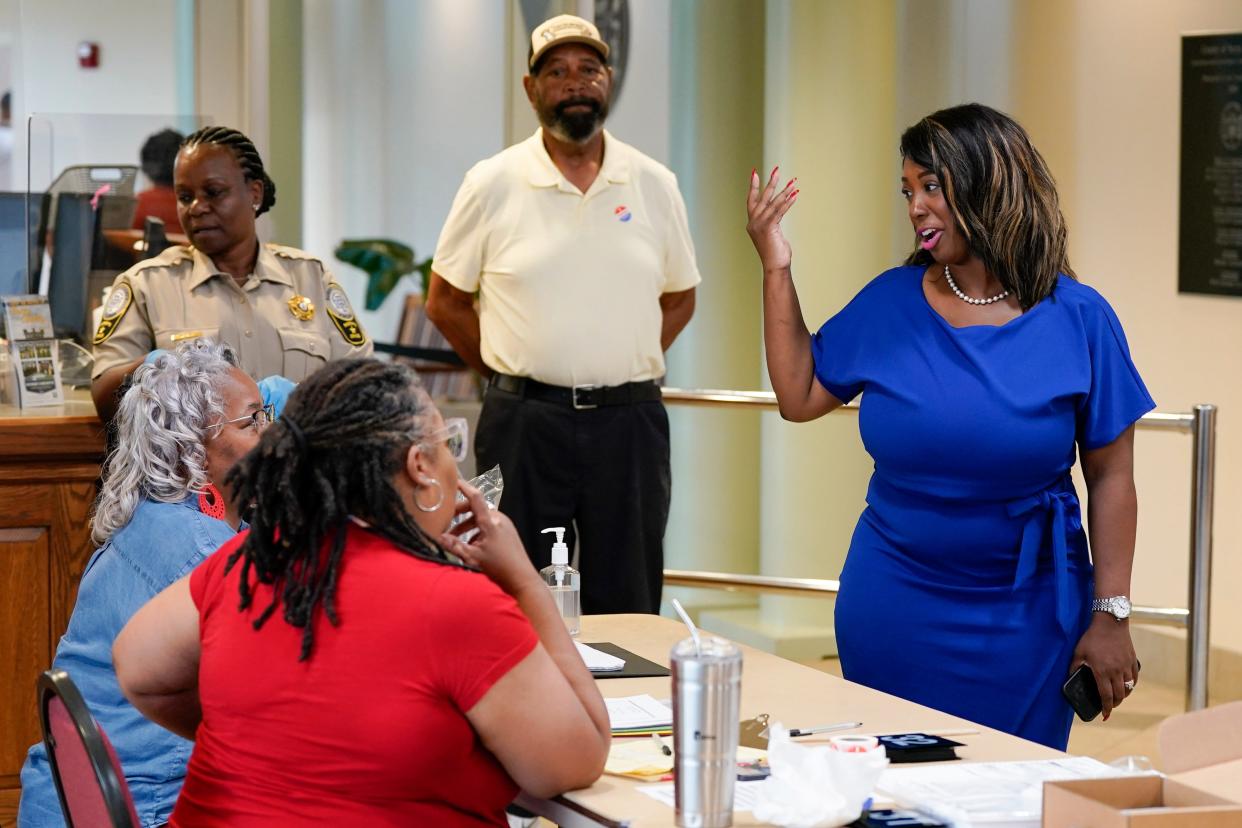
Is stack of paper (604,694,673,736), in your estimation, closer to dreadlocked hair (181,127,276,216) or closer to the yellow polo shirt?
the yellow polo shirt

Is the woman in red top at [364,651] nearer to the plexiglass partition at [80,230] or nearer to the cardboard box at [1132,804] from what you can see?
the cardboard box at [1132,804]

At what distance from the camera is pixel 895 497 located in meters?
2.68

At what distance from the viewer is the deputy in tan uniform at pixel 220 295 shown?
150 inches

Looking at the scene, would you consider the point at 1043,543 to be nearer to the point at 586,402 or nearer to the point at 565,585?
the point at 565,585

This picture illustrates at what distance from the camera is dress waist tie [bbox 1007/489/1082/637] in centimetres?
257

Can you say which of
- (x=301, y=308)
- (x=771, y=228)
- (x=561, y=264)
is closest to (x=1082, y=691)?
(x=771, y=228)

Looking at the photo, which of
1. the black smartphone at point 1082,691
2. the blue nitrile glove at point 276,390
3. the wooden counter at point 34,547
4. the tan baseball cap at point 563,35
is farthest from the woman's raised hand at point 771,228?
the wooden counter at point 34,547

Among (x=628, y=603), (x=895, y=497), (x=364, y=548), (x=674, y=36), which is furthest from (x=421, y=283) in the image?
(x=364, y=548)

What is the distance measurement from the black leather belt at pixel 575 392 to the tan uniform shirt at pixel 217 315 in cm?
44

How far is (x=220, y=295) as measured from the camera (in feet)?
12.7

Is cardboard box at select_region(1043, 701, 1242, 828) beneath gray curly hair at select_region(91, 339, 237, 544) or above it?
beneath

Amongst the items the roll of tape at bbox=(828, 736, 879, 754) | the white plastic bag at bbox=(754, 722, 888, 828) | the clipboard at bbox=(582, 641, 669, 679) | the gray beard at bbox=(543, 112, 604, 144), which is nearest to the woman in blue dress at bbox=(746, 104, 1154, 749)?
the clipboard at bbox=(582, 641, 669, 679)

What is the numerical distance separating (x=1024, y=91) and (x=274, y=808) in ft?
15.3

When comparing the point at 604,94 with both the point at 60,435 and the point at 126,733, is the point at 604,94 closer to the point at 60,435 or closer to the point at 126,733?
the point at 60,435
